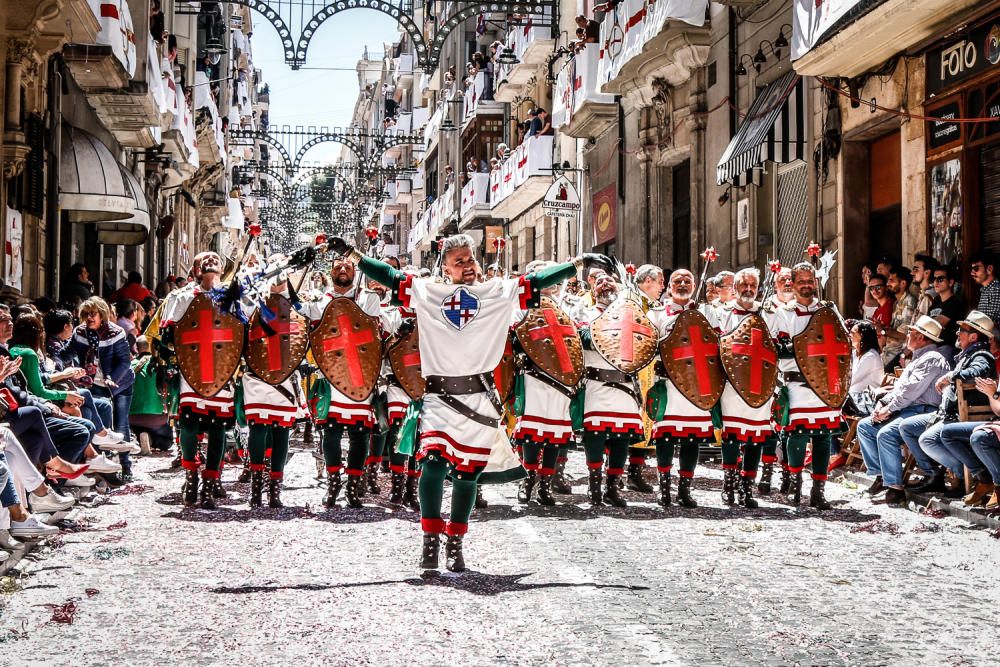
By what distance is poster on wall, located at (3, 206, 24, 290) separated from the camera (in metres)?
16.6

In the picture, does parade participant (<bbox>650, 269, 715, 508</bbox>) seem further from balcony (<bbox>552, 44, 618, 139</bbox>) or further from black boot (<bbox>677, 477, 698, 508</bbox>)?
balcony (<bbox>552, 44, 618, 139</bbox>)

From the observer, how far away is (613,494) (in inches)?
410

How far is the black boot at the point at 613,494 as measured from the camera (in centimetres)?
1035

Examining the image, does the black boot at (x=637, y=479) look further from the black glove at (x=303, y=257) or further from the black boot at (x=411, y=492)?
the black glove at (x=303, y=257)

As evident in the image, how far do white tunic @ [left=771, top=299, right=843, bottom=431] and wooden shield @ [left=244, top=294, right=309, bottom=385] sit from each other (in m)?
3.82

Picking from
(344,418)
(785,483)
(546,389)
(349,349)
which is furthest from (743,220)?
(344,418)

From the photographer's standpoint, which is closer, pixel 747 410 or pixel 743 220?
pixel 747 410

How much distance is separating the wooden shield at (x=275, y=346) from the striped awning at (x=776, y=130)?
32.4 ft

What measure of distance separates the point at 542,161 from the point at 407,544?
25.0 meters

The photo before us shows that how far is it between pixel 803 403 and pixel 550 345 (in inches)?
81.5

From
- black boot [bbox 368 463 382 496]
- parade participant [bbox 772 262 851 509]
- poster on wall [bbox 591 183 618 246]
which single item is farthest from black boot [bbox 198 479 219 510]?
poster on wall [bbox 591 183 618 246]

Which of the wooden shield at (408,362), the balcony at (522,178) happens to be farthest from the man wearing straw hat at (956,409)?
the balcony at (522,178)

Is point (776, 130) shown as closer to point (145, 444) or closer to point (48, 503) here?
point (145, 444)

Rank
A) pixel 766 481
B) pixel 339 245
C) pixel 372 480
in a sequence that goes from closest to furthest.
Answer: pixel 339 245 → pixel 372 480 → pixel 766 481
